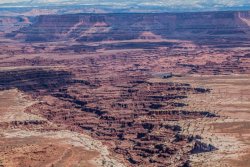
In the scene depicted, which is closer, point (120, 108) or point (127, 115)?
point (127, 115)

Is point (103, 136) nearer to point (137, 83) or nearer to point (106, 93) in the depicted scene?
point (106, 93)

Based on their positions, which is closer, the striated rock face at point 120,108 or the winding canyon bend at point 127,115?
the winding canyon bend at point 127,115

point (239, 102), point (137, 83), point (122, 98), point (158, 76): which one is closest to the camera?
point (239, 102)

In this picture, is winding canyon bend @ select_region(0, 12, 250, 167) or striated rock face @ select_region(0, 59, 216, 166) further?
striated rock face @ select_region(0, 59, 216, 166)

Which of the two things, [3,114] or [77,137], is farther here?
[3,114]

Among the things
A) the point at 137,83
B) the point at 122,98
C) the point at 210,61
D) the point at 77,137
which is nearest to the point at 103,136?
the point at 77,137

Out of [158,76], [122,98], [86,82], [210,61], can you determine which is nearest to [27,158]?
[122,98]

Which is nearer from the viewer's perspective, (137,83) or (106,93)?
(106,93)

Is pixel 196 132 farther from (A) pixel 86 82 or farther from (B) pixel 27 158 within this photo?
(A) pixel 86 82

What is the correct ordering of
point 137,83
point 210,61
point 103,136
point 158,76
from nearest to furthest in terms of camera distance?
point 103,136 < point 137,83 < point 158,76 < point 210,61

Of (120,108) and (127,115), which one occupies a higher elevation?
(127,115)
